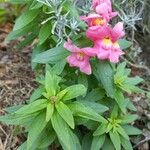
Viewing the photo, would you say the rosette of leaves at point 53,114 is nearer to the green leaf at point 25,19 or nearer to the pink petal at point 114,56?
the pink petal at point 114,56

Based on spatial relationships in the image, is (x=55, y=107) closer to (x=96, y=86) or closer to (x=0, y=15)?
(x=96, y=86)

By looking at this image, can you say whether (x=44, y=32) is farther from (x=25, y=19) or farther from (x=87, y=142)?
(x=87, y=142)

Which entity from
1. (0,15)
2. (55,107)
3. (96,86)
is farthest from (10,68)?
(55,107)

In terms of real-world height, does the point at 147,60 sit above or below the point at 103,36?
below

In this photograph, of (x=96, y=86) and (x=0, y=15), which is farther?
(x=0, y=15)

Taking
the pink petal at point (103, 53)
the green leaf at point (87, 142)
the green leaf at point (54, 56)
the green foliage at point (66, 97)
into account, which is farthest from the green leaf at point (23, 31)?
the green leaf at point (87, 142)

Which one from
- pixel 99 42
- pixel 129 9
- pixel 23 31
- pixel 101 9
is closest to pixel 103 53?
pixel 99 42

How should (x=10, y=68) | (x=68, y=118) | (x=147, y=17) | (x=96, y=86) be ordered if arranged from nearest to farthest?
(x=68, y=118) → (x=96, y=86) → (x=10, y=68) → (x=147, y=17)
